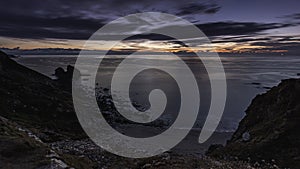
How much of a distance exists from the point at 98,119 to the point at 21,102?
2130 cm

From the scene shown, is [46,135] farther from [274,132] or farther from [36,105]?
[274,132]

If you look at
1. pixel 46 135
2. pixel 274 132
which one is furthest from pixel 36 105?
pixel 274 132

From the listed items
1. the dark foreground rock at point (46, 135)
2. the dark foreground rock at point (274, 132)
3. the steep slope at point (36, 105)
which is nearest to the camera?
the dark foreground rock at point (46, 135)

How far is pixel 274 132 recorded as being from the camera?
4247 cm

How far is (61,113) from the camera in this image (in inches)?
3265

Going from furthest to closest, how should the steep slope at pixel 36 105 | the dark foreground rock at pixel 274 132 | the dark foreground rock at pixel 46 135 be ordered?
the steep slope at pixel 36 105
the dark foreground rock at pixel 274 132
the dark foreground rock at pixel 46 135

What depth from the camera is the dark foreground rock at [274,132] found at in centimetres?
3841

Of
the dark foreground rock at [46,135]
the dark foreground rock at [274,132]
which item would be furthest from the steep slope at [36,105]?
the dark foreground rock at [274,132]

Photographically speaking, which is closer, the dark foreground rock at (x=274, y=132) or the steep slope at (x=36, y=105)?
the dark foreground rock at (x=274, y=132)

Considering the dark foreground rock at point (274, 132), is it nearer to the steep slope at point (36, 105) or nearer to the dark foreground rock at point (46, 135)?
the dark foreground rock at point (46, 135)

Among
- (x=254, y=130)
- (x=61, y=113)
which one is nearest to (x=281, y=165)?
(x=254, y=130)

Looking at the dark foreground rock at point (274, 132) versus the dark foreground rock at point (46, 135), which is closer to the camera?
the dark foreground rock at point (46, 135)

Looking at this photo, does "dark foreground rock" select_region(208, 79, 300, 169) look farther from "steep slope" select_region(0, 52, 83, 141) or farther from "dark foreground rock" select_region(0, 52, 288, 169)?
"steep slope" select_region(0, 52, 83, 141)

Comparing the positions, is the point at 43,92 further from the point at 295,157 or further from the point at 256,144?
the point at 295,157
